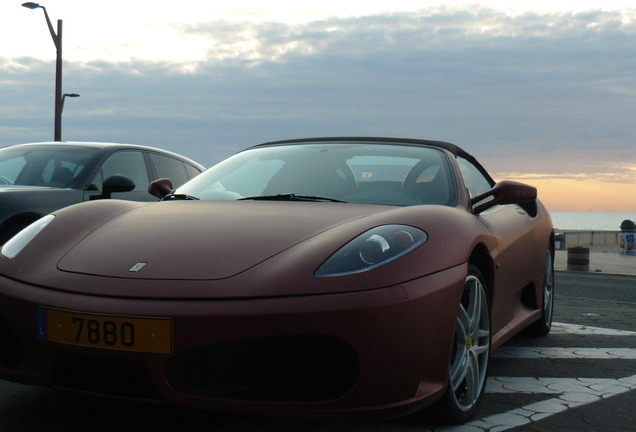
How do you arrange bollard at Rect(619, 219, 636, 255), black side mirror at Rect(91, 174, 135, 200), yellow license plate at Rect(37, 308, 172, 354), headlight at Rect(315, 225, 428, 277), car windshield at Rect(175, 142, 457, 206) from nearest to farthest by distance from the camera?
yellow license plate at Rect(37, 308, 172, 354), headlight at Rect(315, 225, 428, 277), car windshield at Rect(175, 142, 457, 206), black side mirror at Rect(91, 174, 135, 200), bollard at Rect(619, 219, 636, 255)

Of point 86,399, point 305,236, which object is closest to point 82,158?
point 86,399

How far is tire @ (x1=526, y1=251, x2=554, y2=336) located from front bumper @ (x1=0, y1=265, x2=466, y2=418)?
9.71 feet

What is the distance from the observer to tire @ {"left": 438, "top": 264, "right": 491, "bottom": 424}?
3324mm

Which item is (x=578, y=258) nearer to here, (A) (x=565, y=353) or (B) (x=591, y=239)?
(A) (x=565, y=353)

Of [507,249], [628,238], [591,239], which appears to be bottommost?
[591,239]

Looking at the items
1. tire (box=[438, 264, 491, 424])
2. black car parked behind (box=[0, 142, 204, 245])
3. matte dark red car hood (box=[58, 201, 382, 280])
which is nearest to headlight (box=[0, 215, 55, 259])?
matte dark red car hood (box=[58, 201, 382, 280])

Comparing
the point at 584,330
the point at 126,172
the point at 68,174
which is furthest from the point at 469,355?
the point at 126,172

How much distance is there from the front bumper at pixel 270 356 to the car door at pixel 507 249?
1.22 meters

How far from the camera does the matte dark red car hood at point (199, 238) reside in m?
3.02

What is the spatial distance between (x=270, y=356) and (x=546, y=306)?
11.5 feet

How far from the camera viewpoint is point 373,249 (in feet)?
10.2

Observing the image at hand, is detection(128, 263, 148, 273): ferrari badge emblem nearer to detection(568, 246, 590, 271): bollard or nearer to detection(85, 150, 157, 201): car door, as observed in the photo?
detection(85, 150, 157, 201): car door

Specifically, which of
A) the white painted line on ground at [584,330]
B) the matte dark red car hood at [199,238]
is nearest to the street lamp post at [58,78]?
the white painted line on ground at [584,330]

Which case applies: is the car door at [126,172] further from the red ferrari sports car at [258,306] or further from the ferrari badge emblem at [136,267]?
the ferrari badge emblem at [136,267]
